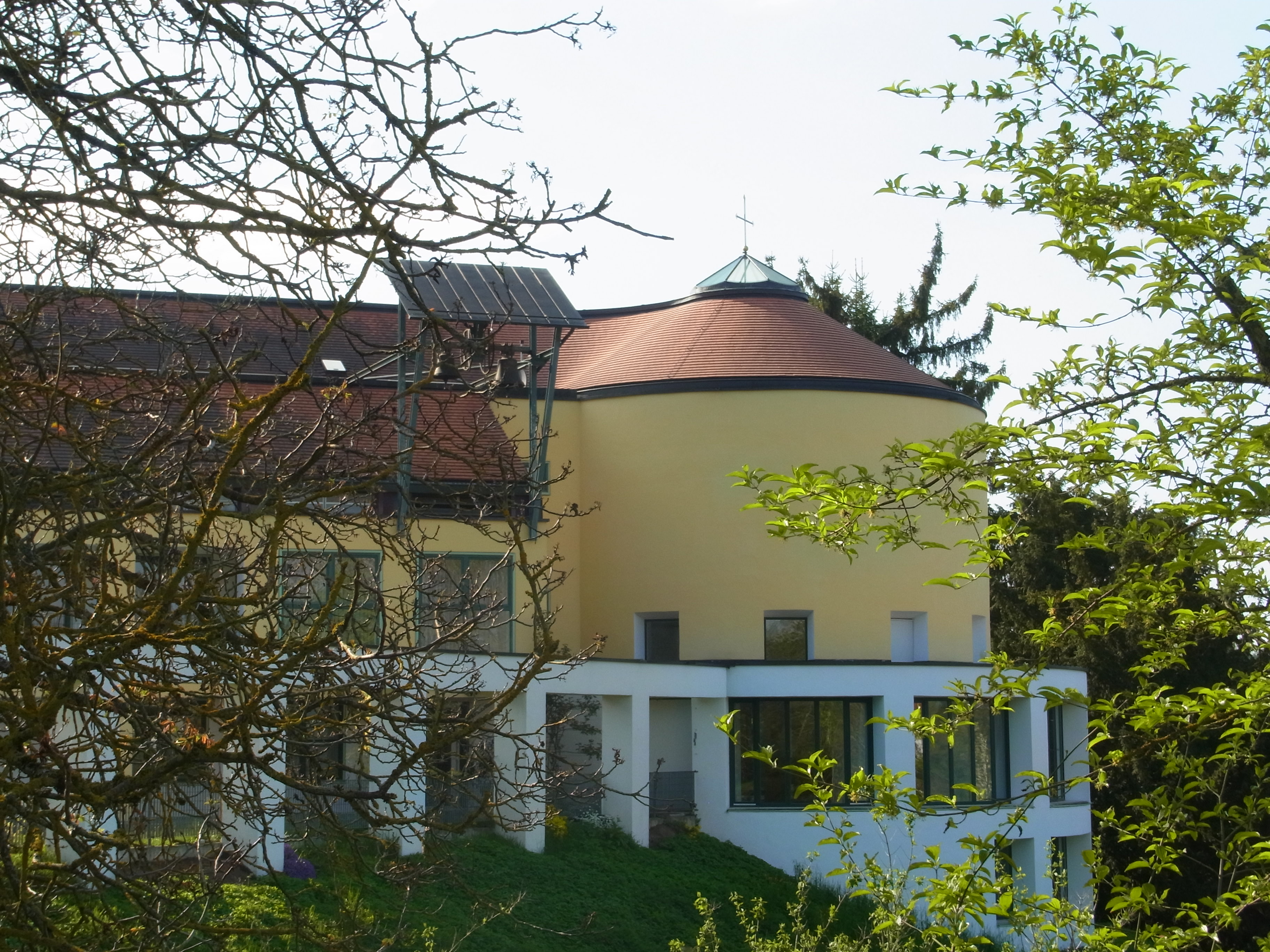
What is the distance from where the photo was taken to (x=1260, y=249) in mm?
5074

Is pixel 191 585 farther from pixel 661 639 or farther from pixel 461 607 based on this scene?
pixel 661 639

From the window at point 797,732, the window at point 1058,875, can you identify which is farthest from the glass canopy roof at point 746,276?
the window at point 1058,875

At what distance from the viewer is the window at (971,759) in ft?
86.8

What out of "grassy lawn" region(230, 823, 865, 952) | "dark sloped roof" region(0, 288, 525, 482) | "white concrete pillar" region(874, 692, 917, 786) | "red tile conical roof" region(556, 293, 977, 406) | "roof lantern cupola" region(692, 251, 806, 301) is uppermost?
"roof lantern cupola" region(692, 251, 806, 301)

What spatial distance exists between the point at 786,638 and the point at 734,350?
6068 mm

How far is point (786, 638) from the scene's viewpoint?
27109mm

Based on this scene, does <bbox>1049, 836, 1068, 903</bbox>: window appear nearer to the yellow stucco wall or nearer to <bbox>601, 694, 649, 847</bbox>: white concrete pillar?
<bbox>601, 694, 649, 847</bbox>: white concrete pillar

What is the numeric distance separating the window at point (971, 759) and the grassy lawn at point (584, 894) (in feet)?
14.7

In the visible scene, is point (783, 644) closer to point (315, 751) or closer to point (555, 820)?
point (555, 820)

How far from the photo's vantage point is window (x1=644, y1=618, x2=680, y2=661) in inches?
1089

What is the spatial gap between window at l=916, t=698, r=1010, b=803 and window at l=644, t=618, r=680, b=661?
4.92 metres

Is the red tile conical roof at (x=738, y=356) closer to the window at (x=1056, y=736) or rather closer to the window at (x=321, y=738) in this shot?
the window at (x=1056, y=736)

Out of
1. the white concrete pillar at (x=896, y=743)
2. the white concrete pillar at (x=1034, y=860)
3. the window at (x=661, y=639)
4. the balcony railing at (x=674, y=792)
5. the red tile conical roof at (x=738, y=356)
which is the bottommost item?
the white concrete pillar at (x=1034, y=860)

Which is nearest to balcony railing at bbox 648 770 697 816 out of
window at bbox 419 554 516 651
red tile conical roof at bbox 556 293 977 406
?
red tile conical roof at bbox 556 293 977 406
